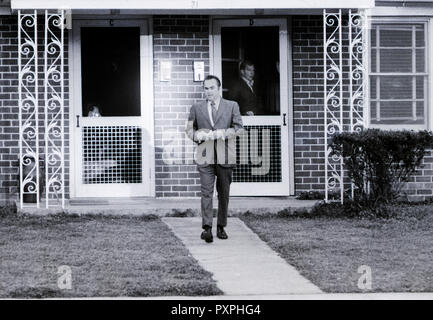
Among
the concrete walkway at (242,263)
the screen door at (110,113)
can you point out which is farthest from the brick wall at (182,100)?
the concrete walkway at (242,263)

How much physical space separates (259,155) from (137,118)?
190cm

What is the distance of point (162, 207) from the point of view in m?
11.8

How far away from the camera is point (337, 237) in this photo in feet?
32.2

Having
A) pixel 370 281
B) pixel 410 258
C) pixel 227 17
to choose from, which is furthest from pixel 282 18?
pixel 370 281

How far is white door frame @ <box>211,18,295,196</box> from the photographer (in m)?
12.9

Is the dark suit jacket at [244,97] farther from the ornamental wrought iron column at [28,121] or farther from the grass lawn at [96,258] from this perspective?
the ornamental wrought iron column at [28,121]

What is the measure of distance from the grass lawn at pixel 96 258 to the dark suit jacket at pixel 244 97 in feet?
8.57

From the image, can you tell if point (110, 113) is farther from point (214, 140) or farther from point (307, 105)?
point (214, 140)

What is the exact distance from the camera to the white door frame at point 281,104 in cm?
1293

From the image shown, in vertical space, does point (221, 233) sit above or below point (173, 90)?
below

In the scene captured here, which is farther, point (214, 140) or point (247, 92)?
point (247, 92)

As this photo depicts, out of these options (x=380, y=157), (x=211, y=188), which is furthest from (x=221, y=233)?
(x=380, y=157)

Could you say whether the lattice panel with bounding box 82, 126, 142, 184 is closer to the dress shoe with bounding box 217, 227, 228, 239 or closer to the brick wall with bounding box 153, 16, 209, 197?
the brick wall with bounding box 153, 16, 209, 197

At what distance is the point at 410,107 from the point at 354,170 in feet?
8.26
